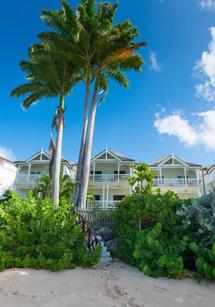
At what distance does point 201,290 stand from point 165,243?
1.56 meters

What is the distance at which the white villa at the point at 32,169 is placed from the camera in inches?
1114

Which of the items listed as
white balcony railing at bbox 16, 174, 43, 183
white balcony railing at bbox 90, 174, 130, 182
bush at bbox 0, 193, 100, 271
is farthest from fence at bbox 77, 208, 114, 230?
white balcony railing at bbox 16, 174, 43, 183

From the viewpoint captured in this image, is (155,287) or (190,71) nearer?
(155,287)

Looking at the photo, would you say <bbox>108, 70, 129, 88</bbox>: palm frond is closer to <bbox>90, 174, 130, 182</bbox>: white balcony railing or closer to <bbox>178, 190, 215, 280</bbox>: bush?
<bbox>90, 174, 130, 182</bbox>: white balcony railing

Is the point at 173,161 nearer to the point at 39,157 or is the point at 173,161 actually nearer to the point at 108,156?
the point at 108,156

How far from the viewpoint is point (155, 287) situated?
6.11 m

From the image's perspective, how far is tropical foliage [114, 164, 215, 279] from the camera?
22.0 feet

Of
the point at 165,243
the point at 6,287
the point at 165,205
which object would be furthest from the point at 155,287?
the point at 6,287

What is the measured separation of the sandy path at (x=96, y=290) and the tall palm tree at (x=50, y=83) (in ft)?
30.2

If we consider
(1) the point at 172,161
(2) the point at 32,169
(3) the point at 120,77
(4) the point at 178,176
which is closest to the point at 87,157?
(3) the point at 120,77

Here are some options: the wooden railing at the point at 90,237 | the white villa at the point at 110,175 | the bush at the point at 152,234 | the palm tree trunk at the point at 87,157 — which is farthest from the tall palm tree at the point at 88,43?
the white villa at the point at 110,175

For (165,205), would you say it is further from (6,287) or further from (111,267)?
(6,287)

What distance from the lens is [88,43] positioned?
16844 millimetres

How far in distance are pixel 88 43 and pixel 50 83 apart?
11.4 feet
